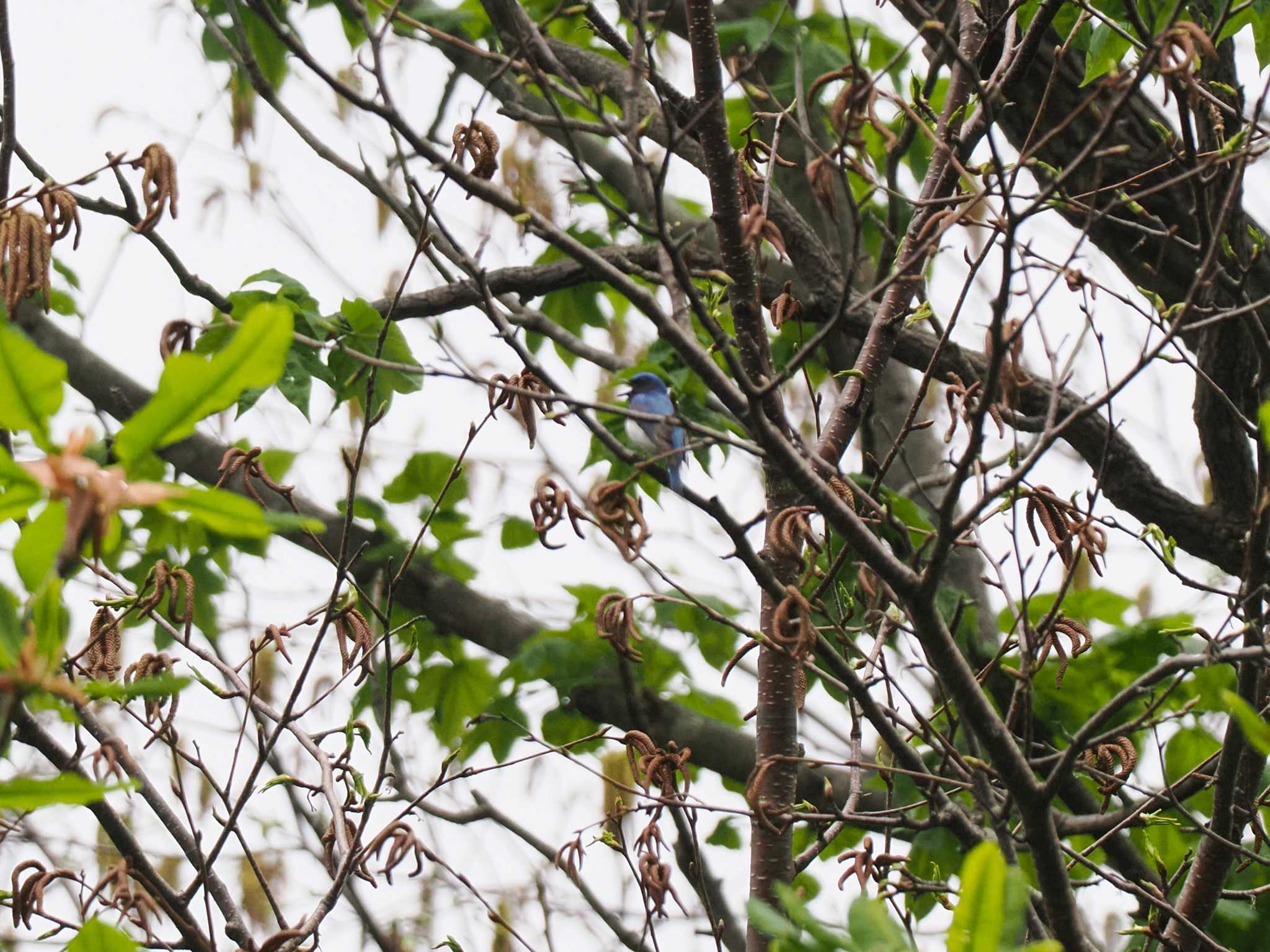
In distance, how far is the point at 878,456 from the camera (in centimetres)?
385

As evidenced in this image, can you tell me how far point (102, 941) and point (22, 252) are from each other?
1.01 metres

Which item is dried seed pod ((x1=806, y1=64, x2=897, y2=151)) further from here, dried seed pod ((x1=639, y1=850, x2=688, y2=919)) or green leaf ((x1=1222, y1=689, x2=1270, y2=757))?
dried seed pod ((x1=639, y1=850, x2=688, y2=919))

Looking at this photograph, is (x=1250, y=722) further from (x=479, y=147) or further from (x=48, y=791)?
(x=479, y=147)

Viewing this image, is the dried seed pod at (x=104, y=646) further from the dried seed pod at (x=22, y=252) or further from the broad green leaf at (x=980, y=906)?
the broad green leaf at (x=980, y=906)

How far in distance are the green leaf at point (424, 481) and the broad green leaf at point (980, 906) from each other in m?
2.97

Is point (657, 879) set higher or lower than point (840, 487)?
lower

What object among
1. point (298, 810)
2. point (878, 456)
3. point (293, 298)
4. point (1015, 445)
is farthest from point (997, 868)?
point (878, 456)

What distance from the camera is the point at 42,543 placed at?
634 millimetres

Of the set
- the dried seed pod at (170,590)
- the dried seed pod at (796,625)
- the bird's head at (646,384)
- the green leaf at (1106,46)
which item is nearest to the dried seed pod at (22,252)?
the dried seed pod at (170,590)

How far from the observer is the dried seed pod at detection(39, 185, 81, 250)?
60.7 inches

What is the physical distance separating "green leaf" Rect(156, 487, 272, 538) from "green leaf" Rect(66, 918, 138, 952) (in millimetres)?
318

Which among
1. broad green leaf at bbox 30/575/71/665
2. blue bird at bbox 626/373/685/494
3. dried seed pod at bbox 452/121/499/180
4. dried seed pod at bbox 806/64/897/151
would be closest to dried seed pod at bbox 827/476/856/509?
blue bird at bbox 626/373/685/494

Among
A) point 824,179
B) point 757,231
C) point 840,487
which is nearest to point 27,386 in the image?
point 757,231

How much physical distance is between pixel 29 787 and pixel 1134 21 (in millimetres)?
1686
